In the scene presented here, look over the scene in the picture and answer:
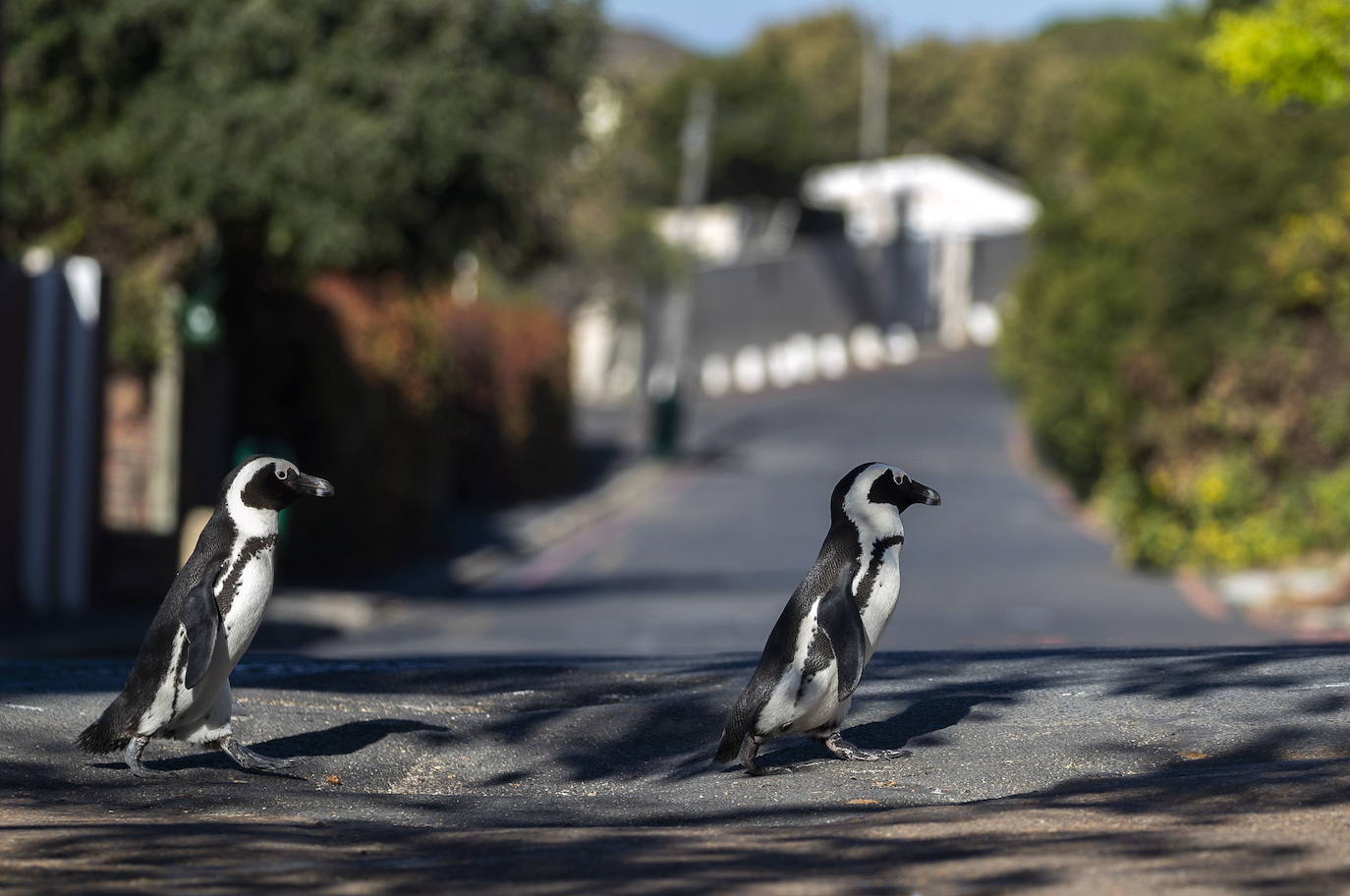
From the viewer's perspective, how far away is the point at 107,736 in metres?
6.71

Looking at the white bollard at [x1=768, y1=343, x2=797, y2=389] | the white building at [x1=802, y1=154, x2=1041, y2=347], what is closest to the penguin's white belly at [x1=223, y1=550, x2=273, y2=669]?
the white bollard at [x1=768, y1=343, x2=797, y2=389]

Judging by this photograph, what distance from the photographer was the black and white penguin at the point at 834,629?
21.1 ft

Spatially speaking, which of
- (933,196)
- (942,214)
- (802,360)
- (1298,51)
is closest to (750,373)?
(802,360)

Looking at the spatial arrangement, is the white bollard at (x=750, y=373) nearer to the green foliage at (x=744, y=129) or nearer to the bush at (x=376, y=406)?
the green foliage at (x=744, y=129)

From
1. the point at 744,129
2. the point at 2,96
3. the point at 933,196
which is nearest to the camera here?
the point at 2,96

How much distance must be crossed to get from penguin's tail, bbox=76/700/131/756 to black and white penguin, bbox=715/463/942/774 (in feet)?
6.51

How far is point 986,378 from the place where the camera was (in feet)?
190

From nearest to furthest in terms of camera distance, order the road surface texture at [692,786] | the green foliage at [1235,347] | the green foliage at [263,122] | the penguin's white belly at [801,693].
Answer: the road surface texture at [692,786], the penguin's white belly at [801,693], the green foliage at [263,122], the green foliage at [1235,347]

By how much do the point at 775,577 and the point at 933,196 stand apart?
62634 millimetres

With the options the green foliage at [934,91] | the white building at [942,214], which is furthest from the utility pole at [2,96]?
the green foliage at [934,91]

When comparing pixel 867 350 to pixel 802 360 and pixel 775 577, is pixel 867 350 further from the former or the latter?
pixel 775 577

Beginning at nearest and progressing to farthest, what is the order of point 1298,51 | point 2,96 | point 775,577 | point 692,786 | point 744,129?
point 692,786
point 1298,51
point 2,96
point 775,577
point 744,129

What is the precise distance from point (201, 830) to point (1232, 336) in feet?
65.8

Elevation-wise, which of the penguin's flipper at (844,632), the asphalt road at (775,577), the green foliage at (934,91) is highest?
the green foliage at (934,91)
